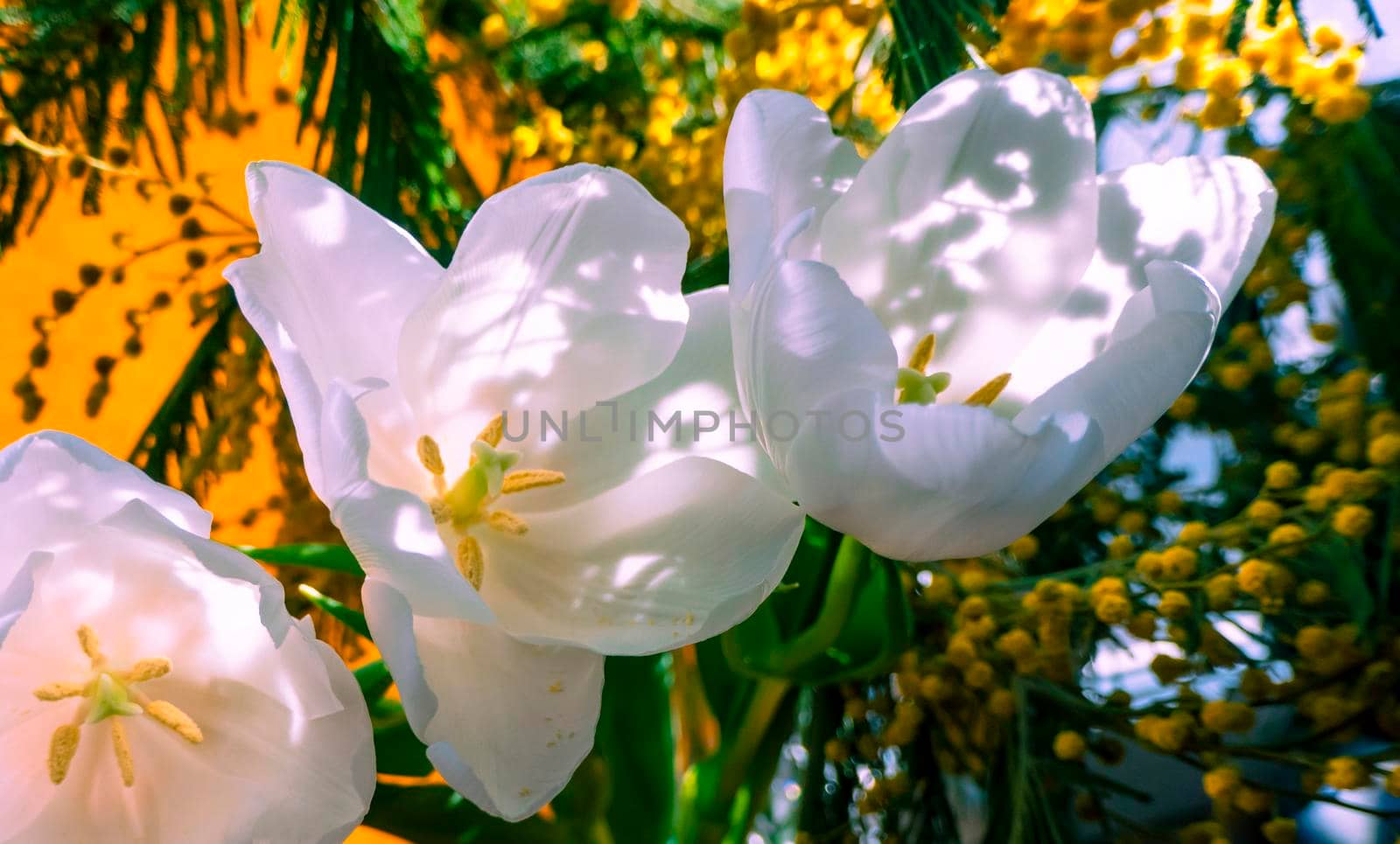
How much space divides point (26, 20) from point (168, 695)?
0.25 m

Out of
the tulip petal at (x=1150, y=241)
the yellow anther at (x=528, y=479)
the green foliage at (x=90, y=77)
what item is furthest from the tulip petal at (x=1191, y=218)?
the green foliage at (x=90, y=77)

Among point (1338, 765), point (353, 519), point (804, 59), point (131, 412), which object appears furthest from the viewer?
point (131, 412)

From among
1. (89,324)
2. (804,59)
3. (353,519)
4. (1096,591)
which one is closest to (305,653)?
(353,519)

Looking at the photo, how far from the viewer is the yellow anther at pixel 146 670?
0.18m

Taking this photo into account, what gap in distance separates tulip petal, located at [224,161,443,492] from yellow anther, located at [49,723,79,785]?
0.07 metres

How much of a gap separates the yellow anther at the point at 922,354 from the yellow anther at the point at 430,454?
98 millimetres

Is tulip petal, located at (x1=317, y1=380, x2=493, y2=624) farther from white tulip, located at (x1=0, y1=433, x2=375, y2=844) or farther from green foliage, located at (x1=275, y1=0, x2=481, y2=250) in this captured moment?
green foliage, located at (x1=275, y1=0, x2=481, y2=250)

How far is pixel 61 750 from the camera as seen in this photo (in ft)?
0.58

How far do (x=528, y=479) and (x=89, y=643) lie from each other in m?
0.08

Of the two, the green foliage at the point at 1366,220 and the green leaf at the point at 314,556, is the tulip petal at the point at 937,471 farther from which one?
the green foliage at the point at 1366,220

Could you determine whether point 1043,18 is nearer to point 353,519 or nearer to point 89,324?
point 353,519

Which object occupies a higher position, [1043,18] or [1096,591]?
[1043,18]

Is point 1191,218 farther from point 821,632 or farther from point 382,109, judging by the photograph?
point 382,109

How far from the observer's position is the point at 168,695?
189 mm
